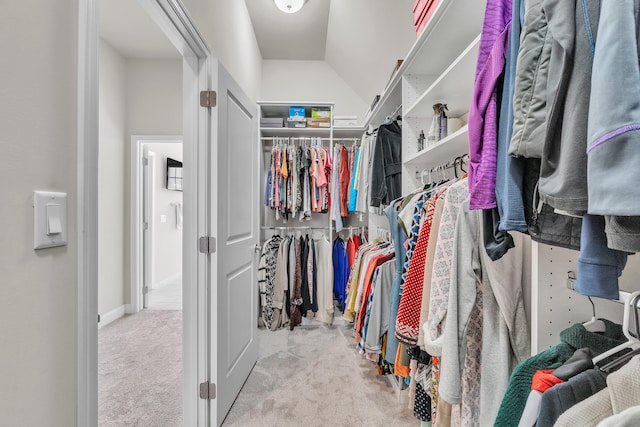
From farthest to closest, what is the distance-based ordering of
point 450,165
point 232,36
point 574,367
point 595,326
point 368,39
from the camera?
1. point 368,39
2. point 232,36
3. point 450,165
4. point 595,326
5. point 574,367

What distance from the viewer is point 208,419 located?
5.36ft

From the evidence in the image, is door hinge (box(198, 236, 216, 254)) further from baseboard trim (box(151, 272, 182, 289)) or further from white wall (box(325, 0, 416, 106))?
baseboard trim (box(151, 272, 182, 289))

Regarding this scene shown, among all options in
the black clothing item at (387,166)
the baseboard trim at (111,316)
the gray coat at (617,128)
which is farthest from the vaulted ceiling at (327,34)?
the baseboard trim at (111,316)

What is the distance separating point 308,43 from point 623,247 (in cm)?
347

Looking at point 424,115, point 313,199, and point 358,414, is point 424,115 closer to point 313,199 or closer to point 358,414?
point 313,199

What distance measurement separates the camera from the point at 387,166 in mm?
2189

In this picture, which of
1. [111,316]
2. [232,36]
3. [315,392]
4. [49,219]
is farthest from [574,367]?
[111,316]

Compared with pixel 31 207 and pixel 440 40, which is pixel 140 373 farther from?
pixel 440 40

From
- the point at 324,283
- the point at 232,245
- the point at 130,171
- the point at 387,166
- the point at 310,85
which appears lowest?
the point at 324,283

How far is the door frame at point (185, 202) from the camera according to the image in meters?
0.75

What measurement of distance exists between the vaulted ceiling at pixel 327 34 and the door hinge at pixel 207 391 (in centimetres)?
246

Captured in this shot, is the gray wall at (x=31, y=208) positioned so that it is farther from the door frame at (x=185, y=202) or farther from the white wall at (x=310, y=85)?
the white wall at (x=310, y=85)

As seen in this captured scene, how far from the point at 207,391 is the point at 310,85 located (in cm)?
325

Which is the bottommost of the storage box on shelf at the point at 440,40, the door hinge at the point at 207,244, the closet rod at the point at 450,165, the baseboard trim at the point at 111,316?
the baseboard trim at the point at 111,316
